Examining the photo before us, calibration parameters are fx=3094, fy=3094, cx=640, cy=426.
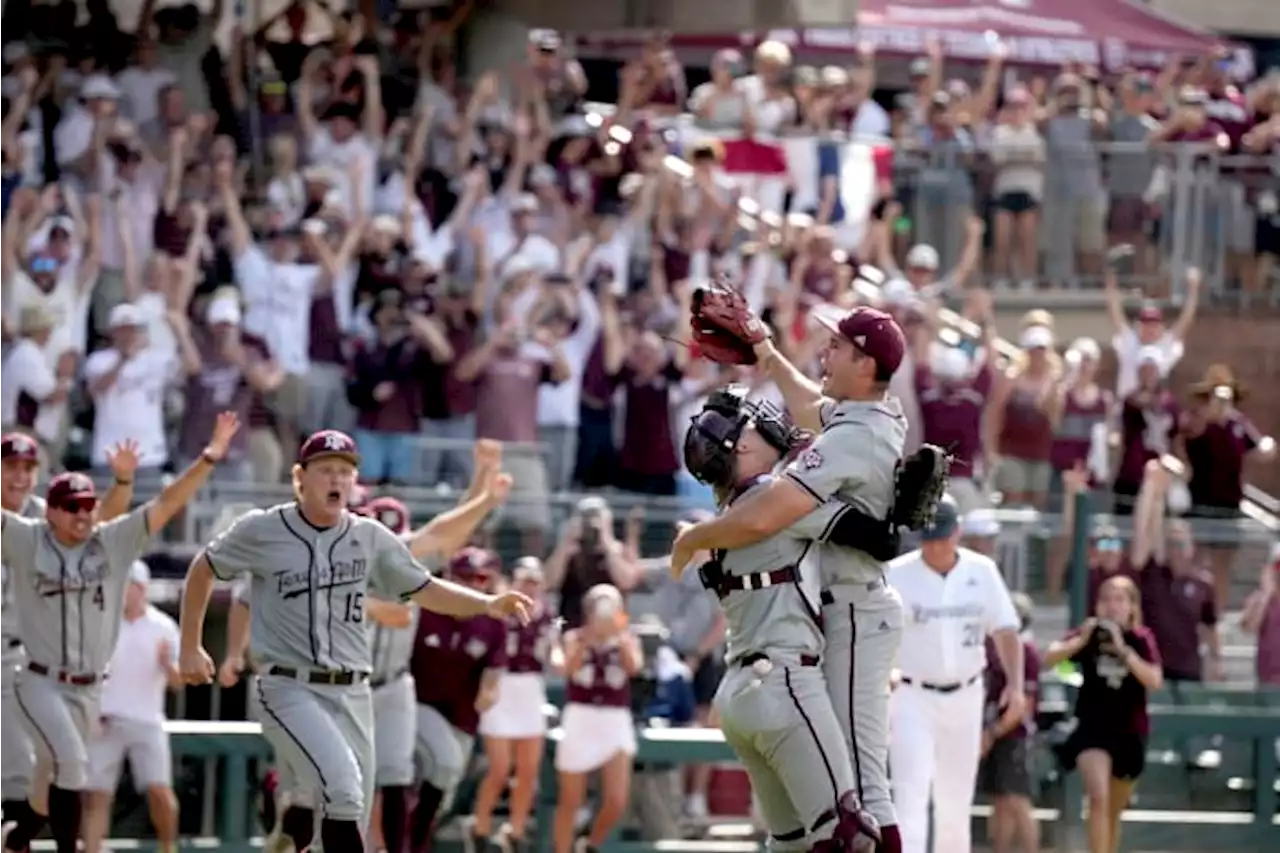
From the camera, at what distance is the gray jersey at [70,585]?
12906mm

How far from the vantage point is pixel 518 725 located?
1584cm

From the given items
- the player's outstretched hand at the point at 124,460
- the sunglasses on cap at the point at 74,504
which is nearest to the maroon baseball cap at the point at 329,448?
the player's outstretched hand at the point at 124,460

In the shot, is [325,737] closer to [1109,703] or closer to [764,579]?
[764,579]

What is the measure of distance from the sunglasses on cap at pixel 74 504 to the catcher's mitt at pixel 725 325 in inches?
148

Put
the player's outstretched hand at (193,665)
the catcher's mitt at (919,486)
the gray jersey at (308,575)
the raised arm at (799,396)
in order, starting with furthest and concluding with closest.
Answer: the gray jersey at (308,575) → the player's outstretched hand at (193,665) → the raised arm at (799,396) → the catcher's mitt at (919,486)

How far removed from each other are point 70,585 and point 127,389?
4448 millimetres

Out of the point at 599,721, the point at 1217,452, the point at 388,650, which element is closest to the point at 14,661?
the point at 388,650

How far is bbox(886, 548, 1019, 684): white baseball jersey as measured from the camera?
1368 cm

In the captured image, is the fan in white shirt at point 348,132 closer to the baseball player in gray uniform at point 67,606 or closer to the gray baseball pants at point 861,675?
the baseball player in gray uniform at point 67,606

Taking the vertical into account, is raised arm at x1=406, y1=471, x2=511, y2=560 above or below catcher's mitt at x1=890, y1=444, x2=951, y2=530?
below

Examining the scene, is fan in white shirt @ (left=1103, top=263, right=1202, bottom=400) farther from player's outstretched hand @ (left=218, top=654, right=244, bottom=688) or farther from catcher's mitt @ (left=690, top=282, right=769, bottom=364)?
catcher's mitt @ (left=690, top=282, right=769, bottom=364)

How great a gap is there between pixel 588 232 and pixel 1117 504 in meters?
4.00

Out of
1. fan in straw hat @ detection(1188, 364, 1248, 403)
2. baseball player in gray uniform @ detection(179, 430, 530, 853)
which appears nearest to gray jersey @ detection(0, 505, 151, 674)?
baseball player in gray uniform @ detection(179, 430, 530, 853)

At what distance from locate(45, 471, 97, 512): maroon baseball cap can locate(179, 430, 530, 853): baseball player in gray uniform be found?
1.79 meters
